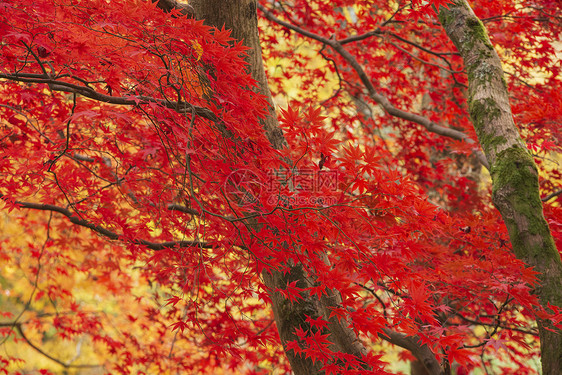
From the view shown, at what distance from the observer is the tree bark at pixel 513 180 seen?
2307 millimetres

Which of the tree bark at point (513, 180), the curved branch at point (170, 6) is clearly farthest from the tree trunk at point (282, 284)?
the tree bark at point (513, 180)

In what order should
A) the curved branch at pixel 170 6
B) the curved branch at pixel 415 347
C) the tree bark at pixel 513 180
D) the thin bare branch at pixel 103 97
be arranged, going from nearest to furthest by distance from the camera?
the thin bare branch at pixel 103 97 < the tree bark at pixel 513 180 < the curved branch at pixel 170 6 < the curved branch at pixel 415 347

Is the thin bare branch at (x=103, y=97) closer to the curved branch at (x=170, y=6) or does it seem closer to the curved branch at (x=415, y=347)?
the curved branch at (x=170, y=6)

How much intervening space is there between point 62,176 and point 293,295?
200 cm

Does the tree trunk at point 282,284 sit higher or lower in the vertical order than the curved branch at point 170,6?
lower

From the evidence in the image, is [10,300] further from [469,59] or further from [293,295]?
[469,59]

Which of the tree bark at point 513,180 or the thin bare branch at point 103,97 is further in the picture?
the tree bark at point 513,180

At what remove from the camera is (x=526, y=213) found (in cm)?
238

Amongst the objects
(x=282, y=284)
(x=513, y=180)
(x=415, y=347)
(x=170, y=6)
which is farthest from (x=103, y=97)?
(x=415, y=347)

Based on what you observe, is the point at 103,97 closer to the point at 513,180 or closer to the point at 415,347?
the point at 513,180

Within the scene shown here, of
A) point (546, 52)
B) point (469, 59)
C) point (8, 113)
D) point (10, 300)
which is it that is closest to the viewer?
point (469, 59)

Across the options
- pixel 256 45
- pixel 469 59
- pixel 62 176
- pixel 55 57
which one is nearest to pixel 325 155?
pixel 256 45

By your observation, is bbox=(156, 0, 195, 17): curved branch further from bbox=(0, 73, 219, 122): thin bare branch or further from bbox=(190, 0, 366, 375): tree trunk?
bbox=(0, 73, 219, 122): thin bare branch

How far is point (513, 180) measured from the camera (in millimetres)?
2445
